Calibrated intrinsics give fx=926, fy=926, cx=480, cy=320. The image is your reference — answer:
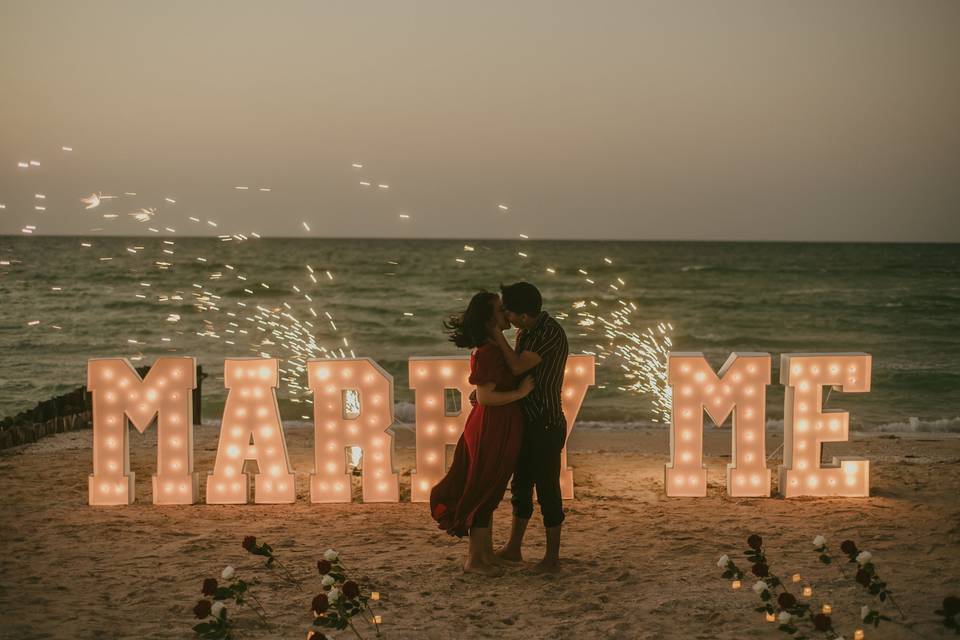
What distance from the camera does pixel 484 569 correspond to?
21.9 ft

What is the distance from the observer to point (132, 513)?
8.28 m

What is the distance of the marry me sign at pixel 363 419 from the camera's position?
27.7ft

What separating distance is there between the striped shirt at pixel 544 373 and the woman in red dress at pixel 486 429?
0.25 ft

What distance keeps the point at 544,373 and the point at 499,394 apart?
0.37m

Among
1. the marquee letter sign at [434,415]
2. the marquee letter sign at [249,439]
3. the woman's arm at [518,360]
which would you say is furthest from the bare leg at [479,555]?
the marquee letter sign at [249,439]

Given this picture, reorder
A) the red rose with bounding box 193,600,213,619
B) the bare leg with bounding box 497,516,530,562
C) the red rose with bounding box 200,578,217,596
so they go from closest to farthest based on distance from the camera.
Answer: the red rose with bounding box 193,600,213,619
the red rose with bounding box 200,578,217,596
the bare leg with bounding box 497,516,530,562

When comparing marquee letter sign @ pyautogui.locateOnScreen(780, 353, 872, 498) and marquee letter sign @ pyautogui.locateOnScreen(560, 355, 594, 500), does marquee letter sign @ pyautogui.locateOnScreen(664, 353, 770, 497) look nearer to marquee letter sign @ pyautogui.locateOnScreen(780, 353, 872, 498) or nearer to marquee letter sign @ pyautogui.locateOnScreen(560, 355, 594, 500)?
marquee letter sign @ pyautogui.locateOnScreen(780, 353, 872, 498)

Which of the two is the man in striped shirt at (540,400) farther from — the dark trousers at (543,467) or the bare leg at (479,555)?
the bare leg at (479,555)

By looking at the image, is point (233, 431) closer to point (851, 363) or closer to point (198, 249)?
point (851, 363)

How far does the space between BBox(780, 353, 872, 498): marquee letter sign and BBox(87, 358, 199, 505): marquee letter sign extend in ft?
18.1

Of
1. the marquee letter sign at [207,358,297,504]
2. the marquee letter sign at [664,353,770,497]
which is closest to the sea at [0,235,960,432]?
the marquee letter sign at [664,353,770,497]

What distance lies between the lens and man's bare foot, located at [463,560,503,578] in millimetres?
6633

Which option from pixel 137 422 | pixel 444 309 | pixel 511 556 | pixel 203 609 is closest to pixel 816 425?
pixel 511 556

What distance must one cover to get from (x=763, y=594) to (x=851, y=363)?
159 inches
